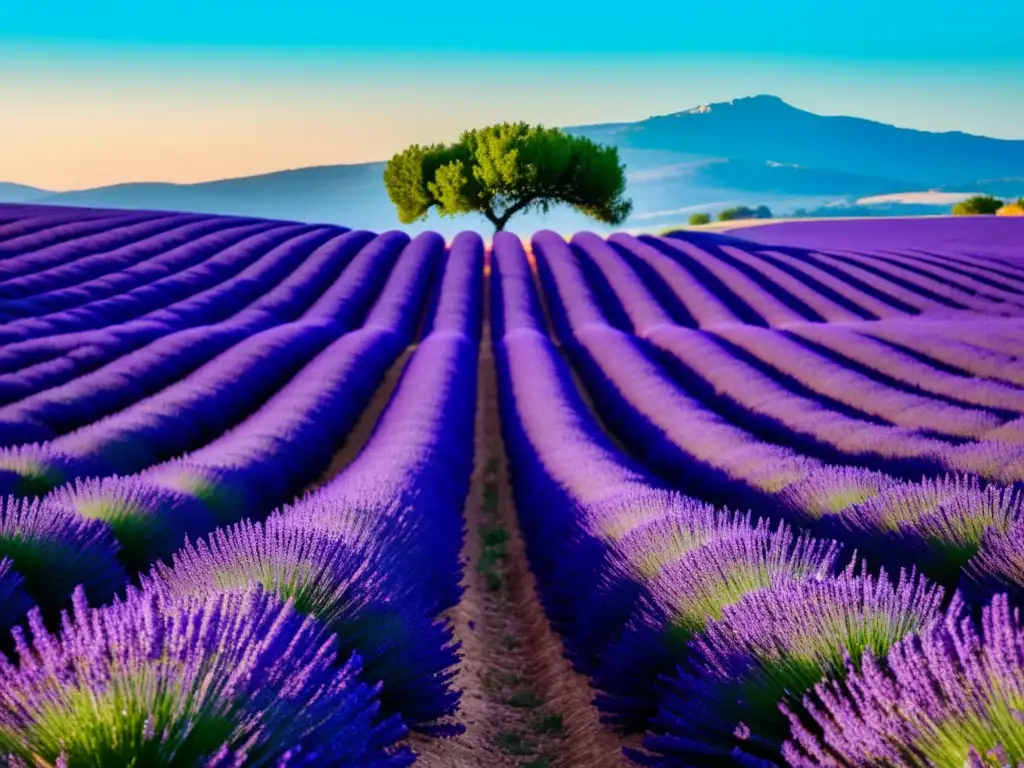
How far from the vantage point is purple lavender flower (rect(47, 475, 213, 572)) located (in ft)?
17.2

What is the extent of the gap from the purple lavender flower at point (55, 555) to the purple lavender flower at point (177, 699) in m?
1.95

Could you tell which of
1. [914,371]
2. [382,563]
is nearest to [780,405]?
[914,371]

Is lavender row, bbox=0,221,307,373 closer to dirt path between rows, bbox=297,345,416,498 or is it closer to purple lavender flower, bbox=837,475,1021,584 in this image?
dirt path between rows, bbox=297,345,416,498

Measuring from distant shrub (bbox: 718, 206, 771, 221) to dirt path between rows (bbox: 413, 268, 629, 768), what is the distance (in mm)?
55869

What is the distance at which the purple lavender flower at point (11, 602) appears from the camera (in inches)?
136

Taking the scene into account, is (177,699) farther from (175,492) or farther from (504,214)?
(504,214)

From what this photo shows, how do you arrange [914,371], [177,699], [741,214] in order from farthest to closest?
1. [741,214]
2. [914,371]
3. [177,699]

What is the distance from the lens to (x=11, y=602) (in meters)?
3.51

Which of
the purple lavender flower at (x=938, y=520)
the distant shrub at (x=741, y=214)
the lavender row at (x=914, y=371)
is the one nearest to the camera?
the purple lavender flower at (x=938, y=520)

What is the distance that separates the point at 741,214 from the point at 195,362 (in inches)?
2198

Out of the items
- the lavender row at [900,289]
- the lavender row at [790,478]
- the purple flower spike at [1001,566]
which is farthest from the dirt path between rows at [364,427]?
the lavender row at [900,289]

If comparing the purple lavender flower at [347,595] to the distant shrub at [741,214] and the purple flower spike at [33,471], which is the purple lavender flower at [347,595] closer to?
the purple flower spike at [33,471]

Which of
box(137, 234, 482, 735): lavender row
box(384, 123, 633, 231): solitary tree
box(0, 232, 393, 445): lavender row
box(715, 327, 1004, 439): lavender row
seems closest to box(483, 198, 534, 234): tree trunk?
box(384, 123, 633, 231): solitary tree

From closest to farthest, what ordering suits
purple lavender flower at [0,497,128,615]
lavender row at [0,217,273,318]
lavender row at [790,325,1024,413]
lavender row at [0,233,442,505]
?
purple lavender flower at [0,497,128,615] < lavender row at [0,233,442,505] < lavender row at [790,325,1024,413] < lavender row at [0,217,273,318]
